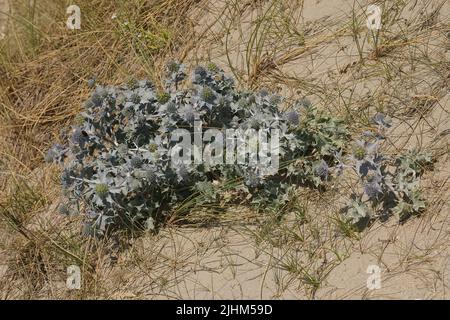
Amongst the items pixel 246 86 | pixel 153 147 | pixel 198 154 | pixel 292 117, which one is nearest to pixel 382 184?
pixel 292 117

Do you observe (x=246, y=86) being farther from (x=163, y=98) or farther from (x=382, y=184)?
(x=382, y=184)

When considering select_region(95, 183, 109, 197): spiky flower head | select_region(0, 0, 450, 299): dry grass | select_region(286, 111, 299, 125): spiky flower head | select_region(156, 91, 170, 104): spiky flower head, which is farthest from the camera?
select_region(156, 91, 170, 104): spiky flower head

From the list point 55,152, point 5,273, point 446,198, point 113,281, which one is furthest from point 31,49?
point 446,198

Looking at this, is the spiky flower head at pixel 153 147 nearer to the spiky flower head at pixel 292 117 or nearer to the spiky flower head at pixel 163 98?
the spiky flower head at pixel 163 98

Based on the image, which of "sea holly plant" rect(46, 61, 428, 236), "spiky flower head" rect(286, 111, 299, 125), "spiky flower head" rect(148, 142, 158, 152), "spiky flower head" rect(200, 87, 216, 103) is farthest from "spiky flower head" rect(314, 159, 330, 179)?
"spiky flower head" rect(148, 142, 158, 152)

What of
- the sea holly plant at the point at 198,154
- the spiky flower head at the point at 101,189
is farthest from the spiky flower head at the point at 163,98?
Answer: the spiky flower head at the point at 101,189

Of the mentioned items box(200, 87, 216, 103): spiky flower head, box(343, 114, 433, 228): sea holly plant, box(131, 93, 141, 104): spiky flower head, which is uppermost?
box(131, 93, 141, 104): spiky flower head

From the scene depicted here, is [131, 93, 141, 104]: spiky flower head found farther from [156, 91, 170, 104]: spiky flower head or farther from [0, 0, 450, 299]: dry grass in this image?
[0, 0, 450, 299]: dry grass
